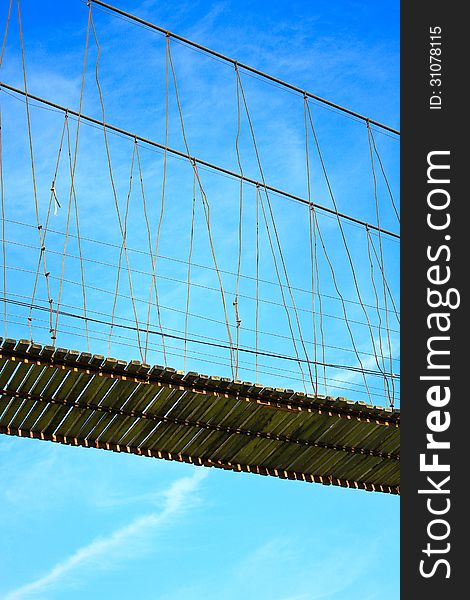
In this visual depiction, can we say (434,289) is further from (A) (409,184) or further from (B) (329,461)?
(B) (329,461)

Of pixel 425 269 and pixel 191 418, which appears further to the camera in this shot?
pixel 191 418

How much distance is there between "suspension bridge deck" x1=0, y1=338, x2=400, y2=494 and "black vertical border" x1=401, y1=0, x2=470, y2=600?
11.6 feet

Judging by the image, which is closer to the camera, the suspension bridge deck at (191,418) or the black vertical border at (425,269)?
the black vertical border at (425,269)

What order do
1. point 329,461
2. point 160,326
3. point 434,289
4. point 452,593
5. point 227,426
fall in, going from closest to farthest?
point 452,593, point 434,289, point 160,326, point 227,426, point 329,461

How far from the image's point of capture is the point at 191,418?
48.8 ft

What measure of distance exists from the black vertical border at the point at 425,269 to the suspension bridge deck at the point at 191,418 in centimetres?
354

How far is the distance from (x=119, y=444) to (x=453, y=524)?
567 centimetres

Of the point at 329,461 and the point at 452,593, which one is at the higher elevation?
the point at 329,461

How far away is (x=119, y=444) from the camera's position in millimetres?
14953

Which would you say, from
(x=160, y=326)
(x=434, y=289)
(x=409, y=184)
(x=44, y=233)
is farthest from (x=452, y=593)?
(x=44, y=233)

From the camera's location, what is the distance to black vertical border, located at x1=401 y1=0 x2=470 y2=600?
10508 millimetres

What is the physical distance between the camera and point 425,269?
11906 mm

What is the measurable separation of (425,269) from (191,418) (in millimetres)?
4324

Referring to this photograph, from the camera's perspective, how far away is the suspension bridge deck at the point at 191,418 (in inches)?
539
